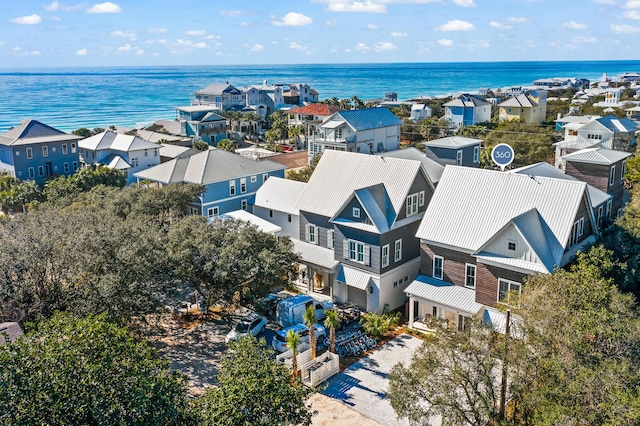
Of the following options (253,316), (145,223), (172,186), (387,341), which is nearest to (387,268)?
(387,341)

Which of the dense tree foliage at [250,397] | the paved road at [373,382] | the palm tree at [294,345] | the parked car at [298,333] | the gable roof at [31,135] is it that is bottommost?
the paved road at [373,382]

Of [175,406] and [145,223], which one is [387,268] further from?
[175,406]

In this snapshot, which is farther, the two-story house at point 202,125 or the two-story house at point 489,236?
the two-story house at point 202,125

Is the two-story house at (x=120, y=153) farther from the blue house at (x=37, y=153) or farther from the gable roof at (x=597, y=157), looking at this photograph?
the gable roof at (x=597, y=157)

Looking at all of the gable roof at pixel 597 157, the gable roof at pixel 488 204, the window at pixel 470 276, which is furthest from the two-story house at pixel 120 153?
the gable roof at pixel 597 157

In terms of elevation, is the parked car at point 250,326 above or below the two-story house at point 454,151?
below

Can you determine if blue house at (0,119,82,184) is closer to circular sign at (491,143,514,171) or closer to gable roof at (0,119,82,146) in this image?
gable roof at (0,119,82,146)

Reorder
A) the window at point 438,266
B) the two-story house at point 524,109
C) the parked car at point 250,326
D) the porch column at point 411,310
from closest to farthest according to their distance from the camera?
the parked car at point 250,326 < the porch column at point 411,310 < the window at point 438,266 < the two-story house at point 524,109

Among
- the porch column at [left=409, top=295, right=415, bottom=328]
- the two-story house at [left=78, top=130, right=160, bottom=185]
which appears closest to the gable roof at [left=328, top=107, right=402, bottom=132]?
the two-story house at [left=78, top=130, right=160, bottom=185]
